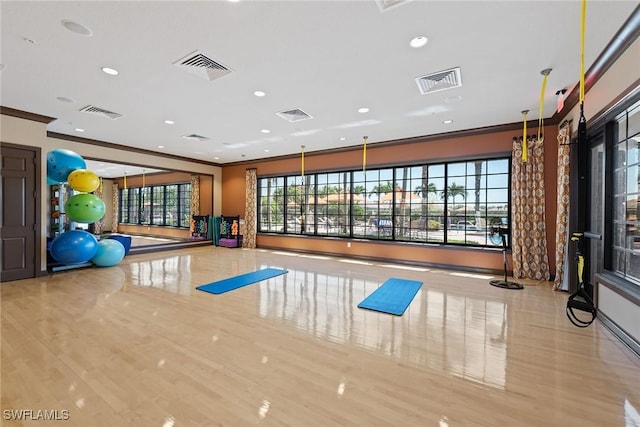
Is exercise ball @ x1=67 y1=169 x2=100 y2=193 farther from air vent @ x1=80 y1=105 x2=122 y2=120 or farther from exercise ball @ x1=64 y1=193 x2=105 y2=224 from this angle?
air vent @ x1=80 y1=105 x2=122 y2=120

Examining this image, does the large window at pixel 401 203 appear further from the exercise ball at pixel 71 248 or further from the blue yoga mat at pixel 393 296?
the exercise ball at pixel 71 248

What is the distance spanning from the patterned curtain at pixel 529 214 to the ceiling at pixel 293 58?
76 cm

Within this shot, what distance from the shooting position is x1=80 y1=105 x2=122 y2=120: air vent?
483 cm

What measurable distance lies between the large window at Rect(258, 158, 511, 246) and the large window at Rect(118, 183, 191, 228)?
487 cm

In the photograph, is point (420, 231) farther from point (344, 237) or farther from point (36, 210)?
point (36, 210)

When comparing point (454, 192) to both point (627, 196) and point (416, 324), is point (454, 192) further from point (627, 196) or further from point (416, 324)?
point (416, 324)

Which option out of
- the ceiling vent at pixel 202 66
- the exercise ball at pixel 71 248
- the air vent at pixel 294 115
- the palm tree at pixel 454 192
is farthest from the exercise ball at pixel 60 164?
the palm tree at pixel 454 192

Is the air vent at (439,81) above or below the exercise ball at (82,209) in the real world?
above

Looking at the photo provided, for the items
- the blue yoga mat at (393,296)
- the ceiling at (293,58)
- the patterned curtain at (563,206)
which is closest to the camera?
the ceiling at (293,58)

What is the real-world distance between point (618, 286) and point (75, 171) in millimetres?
8898

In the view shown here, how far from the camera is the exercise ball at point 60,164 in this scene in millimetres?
5556

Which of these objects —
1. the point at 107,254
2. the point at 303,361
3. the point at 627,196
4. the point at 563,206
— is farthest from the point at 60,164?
the point at 563,206

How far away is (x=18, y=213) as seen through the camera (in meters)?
5.05

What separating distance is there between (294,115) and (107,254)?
5.37 meters
